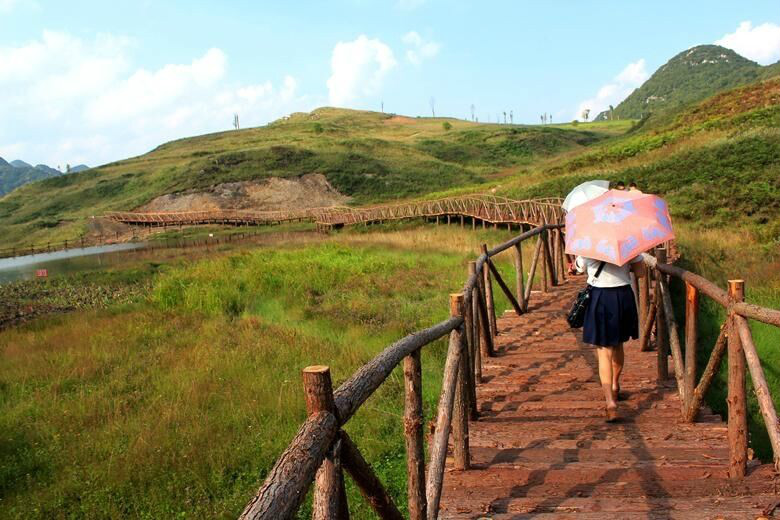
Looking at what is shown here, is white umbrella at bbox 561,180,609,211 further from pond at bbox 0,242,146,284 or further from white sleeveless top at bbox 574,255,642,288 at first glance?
pond at bbox 0,242,146,284

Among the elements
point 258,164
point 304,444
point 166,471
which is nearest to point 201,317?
point 166,471

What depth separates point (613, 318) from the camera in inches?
176

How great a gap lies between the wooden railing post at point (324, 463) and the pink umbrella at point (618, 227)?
3108 mm

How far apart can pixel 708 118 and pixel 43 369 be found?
133ft

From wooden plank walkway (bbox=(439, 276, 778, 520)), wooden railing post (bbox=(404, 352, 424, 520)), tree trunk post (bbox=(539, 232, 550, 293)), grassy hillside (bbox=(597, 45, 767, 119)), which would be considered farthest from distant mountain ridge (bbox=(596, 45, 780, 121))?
wooden railing post (bbox=(404, 352, 424, 520))

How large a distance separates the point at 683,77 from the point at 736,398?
173 meters

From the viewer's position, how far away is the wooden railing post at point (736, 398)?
10.8ft

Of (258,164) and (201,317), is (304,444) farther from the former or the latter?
(258,164)

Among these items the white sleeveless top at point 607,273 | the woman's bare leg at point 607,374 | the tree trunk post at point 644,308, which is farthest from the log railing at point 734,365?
the tree trunk post at point 644,308

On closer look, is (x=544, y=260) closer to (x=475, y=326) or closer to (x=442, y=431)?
(x=475, y=326)

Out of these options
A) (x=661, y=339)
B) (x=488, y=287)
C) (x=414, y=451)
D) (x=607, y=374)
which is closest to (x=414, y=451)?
(x=414, y=451)

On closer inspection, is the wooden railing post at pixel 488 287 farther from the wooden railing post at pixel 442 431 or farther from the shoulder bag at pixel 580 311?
the wooden railing post at pixel 442 431

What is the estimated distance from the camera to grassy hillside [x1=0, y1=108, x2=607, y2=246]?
2419 inches

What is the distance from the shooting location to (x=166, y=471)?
17.9ft
